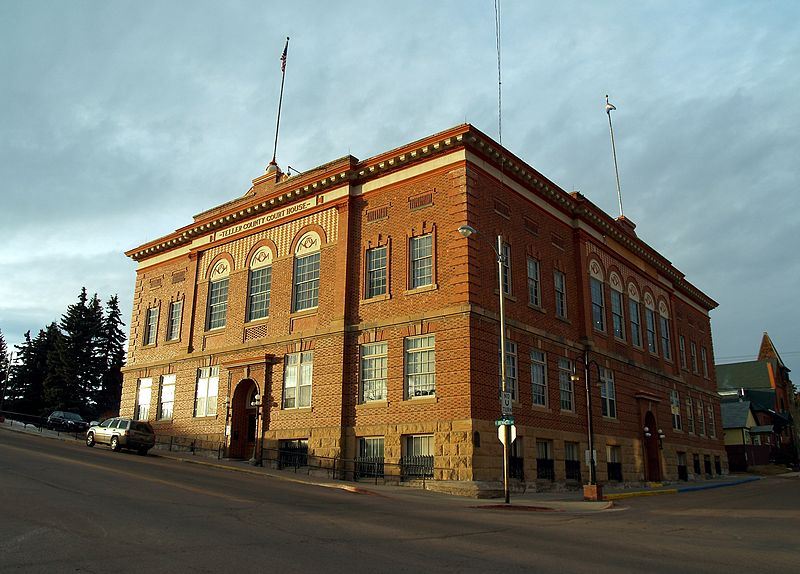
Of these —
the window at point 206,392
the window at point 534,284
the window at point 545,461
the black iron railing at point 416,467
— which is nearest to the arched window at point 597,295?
the window at point 534,284

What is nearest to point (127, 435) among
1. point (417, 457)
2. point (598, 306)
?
point (417, 457)

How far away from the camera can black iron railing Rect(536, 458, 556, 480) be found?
28136 mm

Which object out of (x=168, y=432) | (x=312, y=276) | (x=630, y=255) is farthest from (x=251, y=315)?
(x=630, y=255)

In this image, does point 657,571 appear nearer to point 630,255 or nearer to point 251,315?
point 251,315

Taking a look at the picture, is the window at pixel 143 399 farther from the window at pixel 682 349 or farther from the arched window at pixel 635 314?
the window at pixel 682 349

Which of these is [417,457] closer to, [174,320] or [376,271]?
[376,271]

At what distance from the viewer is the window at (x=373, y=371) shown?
2817cm

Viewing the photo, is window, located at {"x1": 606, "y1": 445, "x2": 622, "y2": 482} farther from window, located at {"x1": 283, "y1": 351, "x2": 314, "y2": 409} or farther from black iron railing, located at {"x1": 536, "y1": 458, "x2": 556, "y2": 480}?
window, located at {"x1": 283, "y1": 351, "x2": 314, "y2": 409}

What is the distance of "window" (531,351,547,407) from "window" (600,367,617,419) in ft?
19.8

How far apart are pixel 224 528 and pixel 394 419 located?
50.2 feet

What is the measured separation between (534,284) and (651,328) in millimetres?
15803

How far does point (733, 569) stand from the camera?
9.84m

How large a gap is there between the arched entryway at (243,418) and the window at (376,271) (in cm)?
837

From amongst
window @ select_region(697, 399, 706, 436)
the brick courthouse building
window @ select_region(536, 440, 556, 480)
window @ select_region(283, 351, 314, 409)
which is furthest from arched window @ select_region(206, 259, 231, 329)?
window @ select_region(697, 399, 706, 436)
